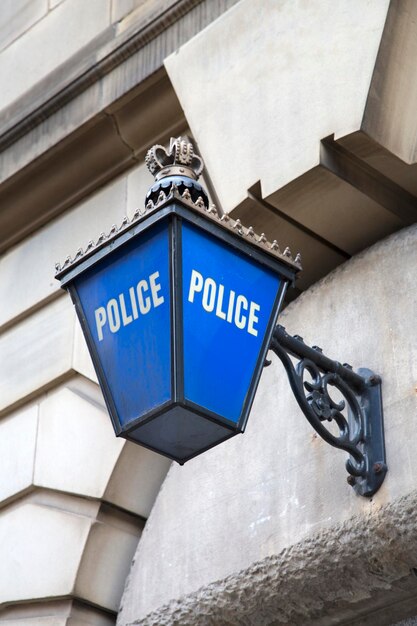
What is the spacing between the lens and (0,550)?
190 inches

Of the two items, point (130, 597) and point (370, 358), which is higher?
point (370, 358)

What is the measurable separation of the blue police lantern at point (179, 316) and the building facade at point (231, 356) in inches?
25.8

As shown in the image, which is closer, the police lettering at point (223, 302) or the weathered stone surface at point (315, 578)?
the police lettering at point (223, 302)

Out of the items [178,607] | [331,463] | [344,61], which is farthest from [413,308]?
[178,607]

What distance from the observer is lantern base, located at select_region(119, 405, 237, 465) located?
3184 millimetres

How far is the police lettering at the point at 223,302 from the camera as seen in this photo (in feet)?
10.7

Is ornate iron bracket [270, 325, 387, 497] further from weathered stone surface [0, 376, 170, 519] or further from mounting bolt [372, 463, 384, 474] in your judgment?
weathered stone surface [0, 376, 170, 519]

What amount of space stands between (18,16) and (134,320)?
3117 mm

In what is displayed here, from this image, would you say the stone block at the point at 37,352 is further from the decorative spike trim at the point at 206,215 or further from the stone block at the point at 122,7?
the decorative spike trim at the point at 206,215

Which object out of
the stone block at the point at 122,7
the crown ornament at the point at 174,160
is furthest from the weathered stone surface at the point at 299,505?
the stone block at the point at 122,7

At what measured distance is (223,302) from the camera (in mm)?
3297

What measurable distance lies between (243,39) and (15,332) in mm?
1517

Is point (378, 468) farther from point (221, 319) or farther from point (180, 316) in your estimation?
point (180, 316)

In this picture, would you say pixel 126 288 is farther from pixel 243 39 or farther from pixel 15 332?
pixel 15 332
